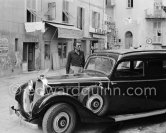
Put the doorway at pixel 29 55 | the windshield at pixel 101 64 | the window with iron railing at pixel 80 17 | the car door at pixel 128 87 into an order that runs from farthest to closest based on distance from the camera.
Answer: the window with iron railing at pixel 80 17 < the doorway at pixel 29 55 < the windshield at pixel 101 64 < the car door at pixel 128 87

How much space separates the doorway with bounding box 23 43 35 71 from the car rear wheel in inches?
456

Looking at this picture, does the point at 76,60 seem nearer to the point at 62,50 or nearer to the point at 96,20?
the point at 62,50

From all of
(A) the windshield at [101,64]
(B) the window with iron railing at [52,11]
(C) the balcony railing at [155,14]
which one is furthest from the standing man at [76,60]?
(C) the balcony railing at [155,14]

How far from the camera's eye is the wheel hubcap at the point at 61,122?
509 centimetres

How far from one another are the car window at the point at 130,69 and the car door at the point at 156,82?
18 centimetres

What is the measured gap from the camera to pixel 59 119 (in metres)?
5.12

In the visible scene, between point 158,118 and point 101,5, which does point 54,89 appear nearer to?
point 158,118

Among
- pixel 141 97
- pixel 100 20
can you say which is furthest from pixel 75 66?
pixel 100 20

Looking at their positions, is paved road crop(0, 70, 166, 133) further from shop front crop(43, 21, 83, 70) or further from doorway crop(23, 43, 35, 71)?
shop front crop(43, 21, 83, 70)

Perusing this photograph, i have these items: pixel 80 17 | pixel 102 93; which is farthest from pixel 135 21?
pixel 102 93

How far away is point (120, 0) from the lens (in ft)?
122

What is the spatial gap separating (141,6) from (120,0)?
2993 mm

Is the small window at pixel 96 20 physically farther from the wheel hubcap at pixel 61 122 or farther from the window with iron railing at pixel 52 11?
the wheel hubcap at pixel 61 122

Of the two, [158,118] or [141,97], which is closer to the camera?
[141,97]
